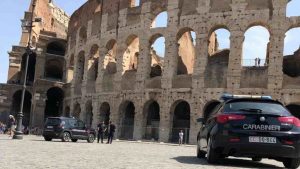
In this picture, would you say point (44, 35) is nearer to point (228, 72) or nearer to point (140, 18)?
point (140, 18)

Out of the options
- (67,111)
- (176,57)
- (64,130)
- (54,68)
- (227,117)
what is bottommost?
(64,130)

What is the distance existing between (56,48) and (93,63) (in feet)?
39.5

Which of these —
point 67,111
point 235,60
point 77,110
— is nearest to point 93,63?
point 77,110

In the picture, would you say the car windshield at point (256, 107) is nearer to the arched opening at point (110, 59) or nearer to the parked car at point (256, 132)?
the parked car at point (256, 132)

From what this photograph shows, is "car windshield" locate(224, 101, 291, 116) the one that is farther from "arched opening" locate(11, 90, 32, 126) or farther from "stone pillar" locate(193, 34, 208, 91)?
"arched opening" locate(11, 90, 32, 126)

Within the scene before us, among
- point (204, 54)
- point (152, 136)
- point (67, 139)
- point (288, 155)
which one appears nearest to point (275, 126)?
point (288, 155)

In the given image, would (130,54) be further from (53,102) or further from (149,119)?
(53,102)

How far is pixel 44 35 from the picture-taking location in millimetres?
48469

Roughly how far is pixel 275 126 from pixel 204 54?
21.4 metres

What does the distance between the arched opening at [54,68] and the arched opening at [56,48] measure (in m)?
1.30

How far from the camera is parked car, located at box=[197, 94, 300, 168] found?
9.08 meters

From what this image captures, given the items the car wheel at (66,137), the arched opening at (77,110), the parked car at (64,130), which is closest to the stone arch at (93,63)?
the arched opening at (77,110)

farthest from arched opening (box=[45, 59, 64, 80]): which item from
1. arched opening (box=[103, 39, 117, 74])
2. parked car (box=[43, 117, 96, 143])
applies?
parked car (box=[43, 117, 96, 143])

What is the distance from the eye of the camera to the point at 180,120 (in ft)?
107
